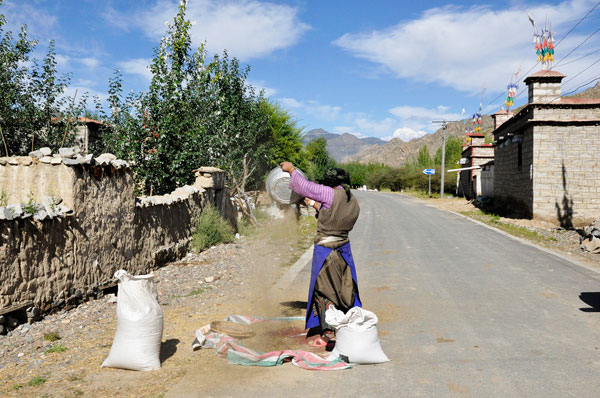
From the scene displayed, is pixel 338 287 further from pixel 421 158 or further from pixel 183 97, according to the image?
pixel 421 158

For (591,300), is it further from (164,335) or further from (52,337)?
(52,337)

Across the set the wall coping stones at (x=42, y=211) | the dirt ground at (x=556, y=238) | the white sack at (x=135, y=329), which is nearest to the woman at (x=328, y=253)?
the white sack at (x=135, y=329)

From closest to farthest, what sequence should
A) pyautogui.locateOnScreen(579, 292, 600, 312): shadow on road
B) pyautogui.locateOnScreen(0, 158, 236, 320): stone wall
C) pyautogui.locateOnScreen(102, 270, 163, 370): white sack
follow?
pyautogui.locateOnScreen(102, 270, 163, 370): white sack → pyautogui.locateOnScreen(0, 158, 236, 320): stone wall → pyautogui.locateOnScreen(579, 292, 600, 312): shadow on road

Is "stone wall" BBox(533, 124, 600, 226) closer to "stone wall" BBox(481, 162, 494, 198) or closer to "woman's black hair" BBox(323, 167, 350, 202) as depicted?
"stone wall" BBox(481, 162, 494, 198)

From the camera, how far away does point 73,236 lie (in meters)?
5.97

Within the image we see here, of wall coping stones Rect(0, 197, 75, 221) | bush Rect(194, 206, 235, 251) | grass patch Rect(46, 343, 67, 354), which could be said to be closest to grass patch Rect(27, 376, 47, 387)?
grass patch Rect(46, 343, 67, 354)

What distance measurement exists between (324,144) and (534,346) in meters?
51.1

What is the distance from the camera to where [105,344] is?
471 centimetres

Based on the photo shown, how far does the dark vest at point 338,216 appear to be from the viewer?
4781 mm

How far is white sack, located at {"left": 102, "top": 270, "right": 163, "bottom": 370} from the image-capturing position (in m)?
3.96

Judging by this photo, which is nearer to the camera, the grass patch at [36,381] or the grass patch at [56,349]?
the grass patch at [36,381]

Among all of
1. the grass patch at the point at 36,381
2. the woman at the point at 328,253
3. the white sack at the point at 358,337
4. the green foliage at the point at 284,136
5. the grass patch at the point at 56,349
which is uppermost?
the green foliage at the point at 284,136

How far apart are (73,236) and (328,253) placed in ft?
11.4

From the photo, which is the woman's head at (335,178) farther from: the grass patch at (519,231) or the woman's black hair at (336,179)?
the grass patch at (519,231)
